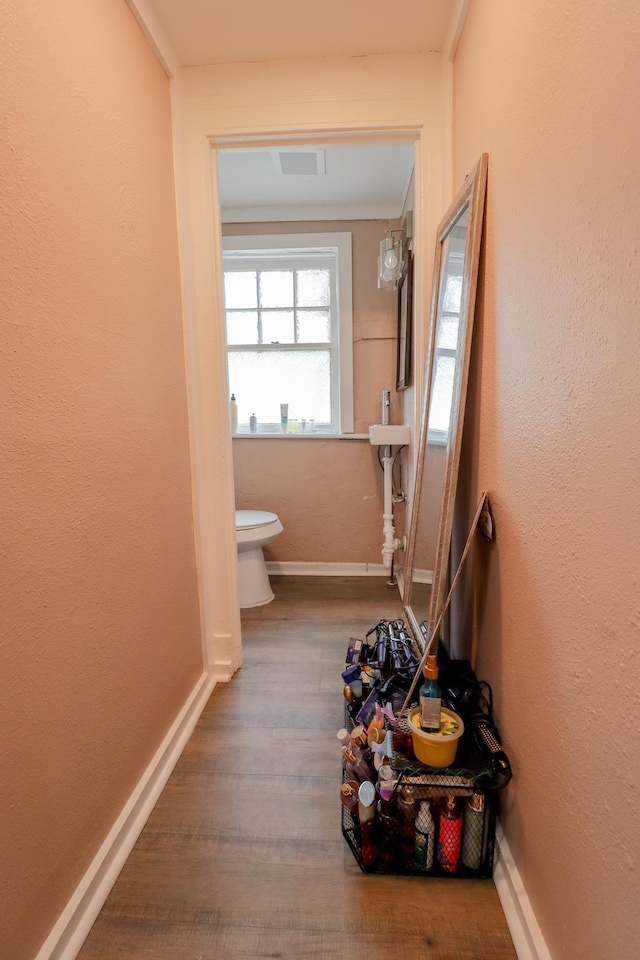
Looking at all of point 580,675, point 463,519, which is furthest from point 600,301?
point 463,519

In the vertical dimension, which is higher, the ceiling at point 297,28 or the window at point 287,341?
the ceiling at point 297,28

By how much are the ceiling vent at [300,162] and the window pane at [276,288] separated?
2.22ft

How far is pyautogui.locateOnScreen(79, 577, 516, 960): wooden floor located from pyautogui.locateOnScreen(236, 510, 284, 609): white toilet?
3.03 ft

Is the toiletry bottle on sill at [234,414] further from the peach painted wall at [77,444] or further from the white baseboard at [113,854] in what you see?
the white baseboard at [113,854]

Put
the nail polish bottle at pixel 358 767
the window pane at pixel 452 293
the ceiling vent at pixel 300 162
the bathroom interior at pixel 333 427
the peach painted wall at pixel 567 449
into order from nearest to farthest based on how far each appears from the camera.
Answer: the peach painted wall at pixel 567 449 < the nail polish bottle at pixel 358 767 < the window pane at pixel 452 293 < the ceiling vent at pixel 300 162 < the bathroom interior at pixel 333 427

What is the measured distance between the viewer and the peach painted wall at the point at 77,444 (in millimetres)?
853

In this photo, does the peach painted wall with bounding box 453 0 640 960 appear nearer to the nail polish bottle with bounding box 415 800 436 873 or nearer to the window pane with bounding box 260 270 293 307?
the nail polish bottle with bounding box 415 800 436 873

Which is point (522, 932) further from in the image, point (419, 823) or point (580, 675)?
point (580, 675)

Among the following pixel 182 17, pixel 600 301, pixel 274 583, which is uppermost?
pixel 182 17

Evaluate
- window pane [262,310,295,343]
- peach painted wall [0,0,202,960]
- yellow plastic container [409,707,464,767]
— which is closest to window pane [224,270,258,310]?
window pane [262,310,295,343]

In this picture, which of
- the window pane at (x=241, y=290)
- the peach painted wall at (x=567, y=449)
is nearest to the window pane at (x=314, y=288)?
the window pane at (x=241, y=290)

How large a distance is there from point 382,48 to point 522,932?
247 centimetres

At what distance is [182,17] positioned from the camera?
145 cm

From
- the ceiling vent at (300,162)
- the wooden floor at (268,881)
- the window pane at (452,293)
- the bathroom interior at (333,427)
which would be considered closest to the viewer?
the wooden floor at (268,881)
